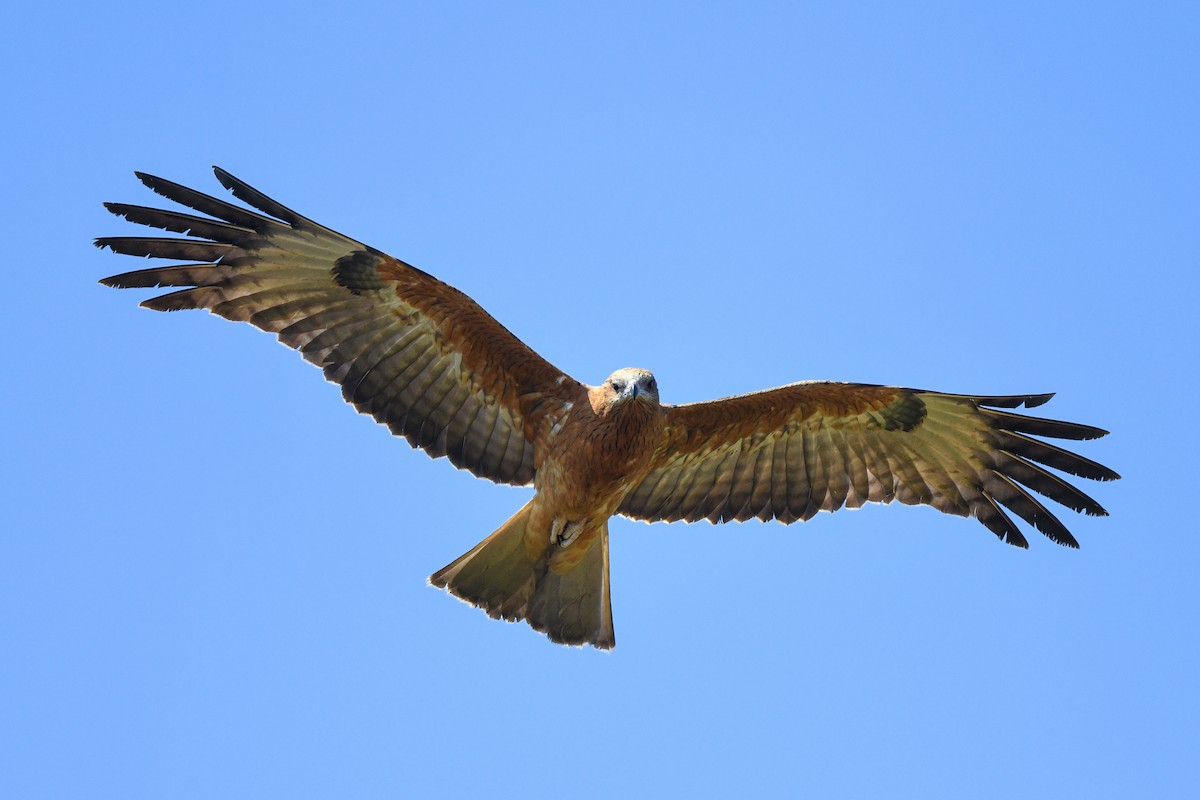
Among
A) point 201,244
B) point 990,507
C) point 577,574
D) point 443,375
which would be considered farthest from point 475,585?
point 990,507

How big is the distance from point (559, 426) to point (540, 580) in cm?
123

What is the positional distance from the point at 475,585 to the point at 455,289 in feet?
7.50

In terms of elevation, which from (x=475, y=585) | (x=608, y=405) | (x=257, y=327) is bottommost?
(x=475, y=585)

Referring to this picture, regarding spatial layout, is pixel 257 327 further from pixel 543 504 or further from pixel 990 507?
pixel 990 507

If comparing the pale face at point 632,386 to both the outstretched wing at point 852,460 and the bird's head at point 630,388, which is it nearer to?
the bird's head at point 630,388

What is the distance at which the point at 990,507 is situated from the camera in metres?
12.3

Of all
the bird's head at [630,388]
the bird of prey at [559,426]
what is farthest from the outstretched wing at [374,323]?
the bird's head at [630,388]

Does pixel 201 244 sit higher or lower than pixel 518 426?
higher

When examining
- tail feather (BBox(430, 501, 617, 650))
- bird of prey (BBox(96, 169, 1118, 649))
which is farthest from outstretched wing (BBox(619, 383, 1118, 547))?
tail feather (BBox(430, 501, 617, 650))

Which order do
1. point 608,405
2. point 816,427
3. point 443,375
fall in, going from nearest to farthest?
point 608,405, point 443,375, point 816,427

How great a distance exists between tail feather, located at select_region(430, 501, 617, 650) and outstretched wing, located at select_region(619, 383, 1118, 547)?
0.95 metres

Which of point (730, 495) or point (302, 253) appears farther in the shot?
point (730, 495)

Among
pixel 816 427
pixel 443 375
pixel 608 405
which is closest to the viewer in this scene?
pixel 608 405

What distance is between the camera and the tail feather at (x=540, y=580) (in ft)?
37.9
